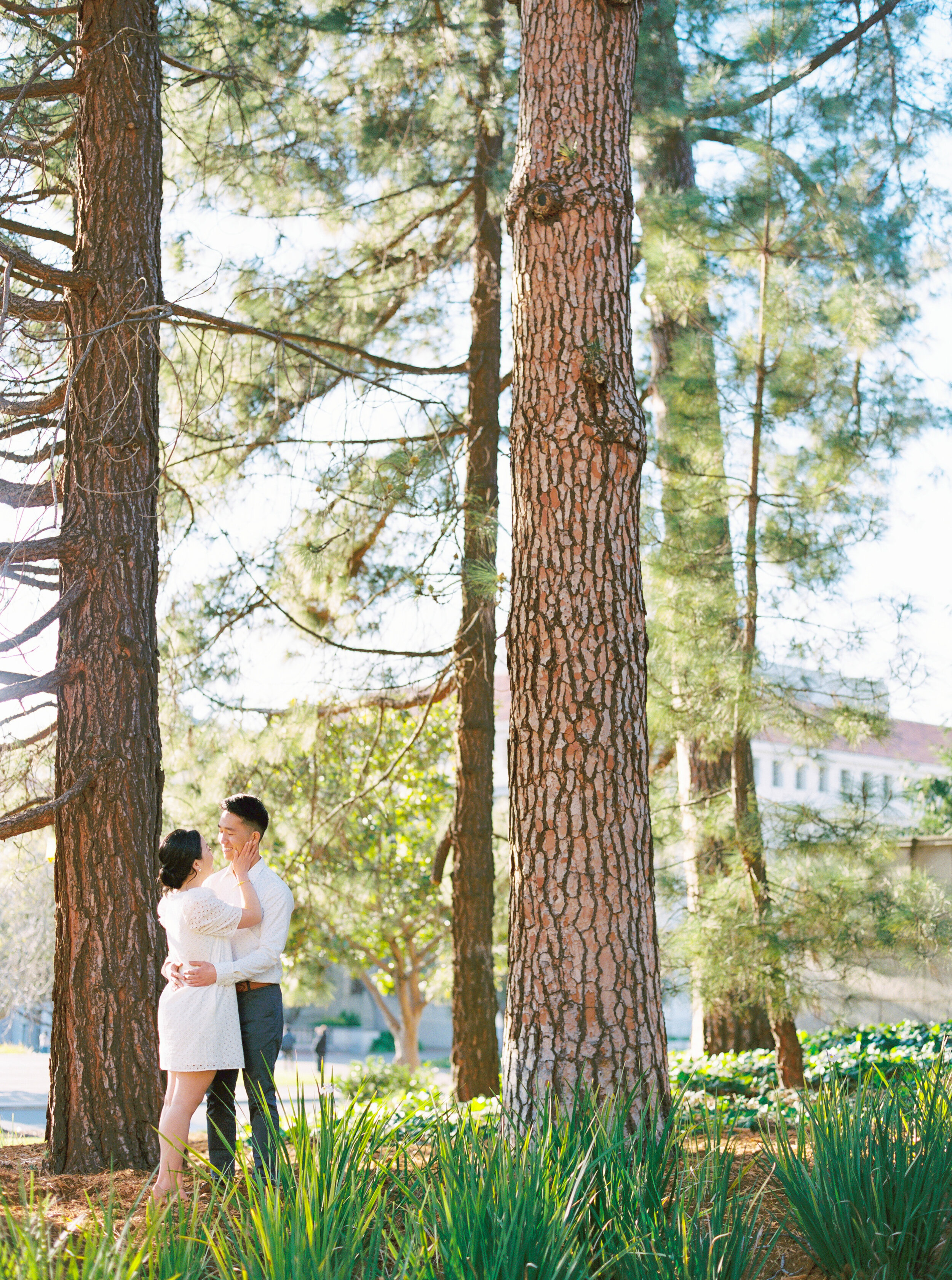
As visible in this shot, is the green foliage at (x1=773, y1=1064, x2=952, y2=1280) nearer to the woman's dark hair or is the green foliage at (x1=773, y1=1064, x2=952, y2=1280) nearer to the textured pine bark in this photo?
the woman's dark hair

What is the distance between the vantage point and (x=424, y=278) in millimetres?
9008

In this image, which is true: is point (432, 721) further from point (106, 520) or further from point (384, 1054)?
point (384, 1054)

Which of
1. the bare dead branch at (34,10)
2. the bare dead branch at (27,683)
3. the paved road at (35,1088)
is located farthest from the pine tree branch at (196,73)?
the paved road at (35,1088)

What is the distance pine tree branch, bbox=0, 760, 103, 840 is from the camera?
4668 mm

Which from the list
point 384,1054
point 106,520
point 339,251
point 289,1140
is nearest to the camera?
point 289,1140

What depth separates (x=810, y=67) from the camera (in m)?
7.30

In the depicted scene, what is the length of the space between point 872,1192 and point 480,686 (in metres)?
5.11

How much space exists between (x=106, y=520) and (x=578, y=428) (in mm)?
2393

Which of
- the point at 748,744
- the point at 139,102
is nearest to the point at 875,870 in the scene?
the point at 748,744

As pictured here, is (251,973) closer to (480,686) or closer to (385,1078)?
(480,686)

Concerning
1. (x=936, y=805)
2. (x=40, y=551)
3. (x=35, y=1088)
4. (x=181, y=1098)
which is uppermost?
(x=40, y=551)

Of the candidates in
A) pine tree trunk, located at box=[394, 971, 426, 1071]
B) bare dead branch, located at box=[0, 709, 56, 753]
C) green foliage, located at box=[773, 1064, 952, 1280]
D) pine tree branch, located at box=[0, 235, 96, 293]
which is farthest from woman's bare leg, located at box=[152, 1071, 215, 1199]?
pine tree trunk, located at box=[394, 971, 426, 1071]

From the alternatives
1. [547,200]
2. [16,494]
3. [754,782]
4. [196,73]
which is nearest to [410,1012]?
[754,782]

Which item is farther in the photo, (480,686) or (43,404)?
(480,686)
